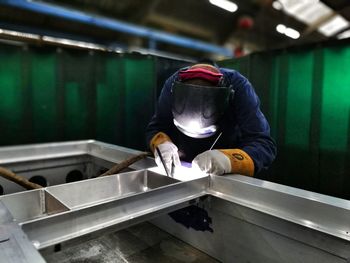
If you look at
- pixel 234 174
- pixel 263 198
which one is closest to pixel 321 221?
pixel 263 198

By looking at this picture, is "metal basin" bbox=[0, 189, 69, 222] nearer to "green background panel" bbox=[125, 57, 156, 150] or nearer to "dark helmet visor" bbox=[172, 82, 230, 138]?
"dark helmet visor" bbox=[172, 82, 230, 138]

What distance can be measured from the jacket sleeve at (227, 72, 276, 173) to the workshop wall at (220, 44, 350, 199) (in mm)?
1372

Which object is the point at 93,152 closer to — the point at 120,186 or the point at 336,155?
the point at 120,186

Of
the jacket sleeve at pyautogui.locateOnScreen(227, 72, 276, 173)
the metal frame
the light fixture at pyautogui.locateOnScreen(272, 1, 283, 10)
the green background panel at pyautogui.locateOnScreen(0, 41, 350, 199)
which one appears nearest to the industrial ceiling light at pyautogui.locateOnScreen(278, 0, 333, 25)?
the light fixture at pyautogui.locateOnScreen(272, 1, 283, 10)

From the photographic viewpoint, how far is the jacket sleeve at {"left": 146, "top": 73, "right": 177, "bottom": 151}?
5.24ft

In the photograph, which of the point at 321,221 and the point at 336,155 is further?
the point at 336,155

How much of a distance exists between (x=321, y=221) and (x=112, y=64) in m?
2.82

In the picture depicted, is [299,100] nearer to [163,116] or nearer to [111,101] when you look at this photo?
[163,116]

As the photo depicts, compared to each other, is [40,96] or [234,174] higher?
[40,96]

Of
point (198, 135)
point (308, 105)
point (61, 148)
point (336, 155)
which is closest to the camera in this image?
point (198, 135)

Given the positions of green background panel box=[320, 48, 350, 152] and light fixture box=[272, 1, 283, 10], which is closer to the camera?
green background panel box=[320, 48, 350, 152]

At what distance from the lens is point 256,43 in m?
5.35

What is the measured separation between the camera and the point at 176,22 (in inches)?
183

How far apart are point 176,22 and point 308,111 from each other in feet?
9.71
